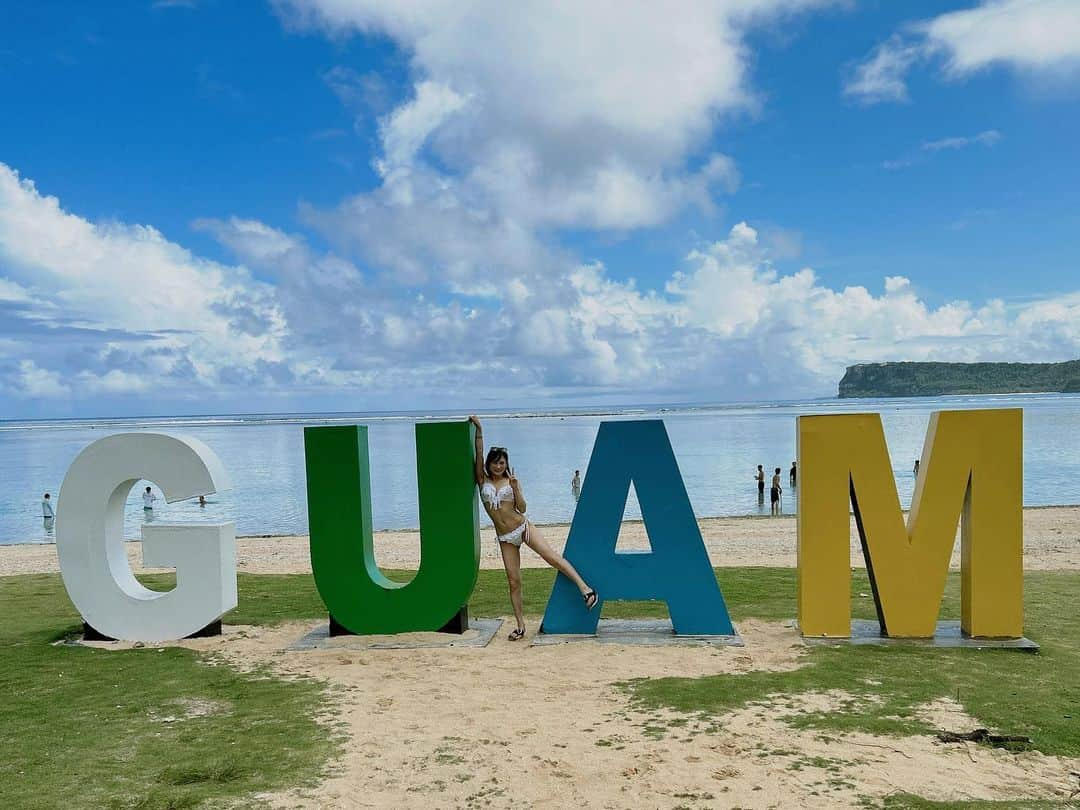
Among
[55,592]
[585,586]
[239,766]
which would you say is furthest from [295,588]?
[239,766]

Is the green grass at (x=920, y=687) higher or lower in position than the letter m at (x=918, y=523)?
lower

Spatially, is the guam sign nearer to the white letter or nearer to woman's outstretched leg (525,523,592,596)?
the white letter

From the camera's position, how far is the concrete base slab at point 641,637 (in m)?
8.52

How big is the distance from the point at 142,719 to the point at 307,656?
6.75ft

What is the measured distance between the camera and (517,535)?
29.5ft

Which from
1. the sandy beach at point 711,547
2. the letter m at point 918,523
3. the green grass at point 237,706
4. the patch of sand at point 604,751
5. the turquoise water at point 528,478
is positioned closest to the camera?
the patch of sand at point 604,751

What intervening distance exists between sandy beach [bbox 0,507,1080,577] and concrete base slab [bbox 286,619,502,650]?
6.30m

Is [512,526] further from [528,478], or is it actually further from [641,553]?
[528,478]

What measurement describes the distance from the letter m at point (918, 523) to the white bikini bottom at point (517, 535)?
9.05 feet

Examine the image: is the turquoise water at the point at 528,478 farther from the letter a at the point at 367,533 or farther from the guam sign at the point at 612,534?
the letter a at the point at 367,533

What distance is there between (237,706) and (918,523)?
639 centimetres

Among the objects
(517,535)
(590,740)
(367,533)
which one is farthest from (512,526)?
(590,740)

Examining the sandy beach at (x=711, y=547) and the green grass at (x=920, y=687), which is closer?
the green grass at (x=920, y=687)

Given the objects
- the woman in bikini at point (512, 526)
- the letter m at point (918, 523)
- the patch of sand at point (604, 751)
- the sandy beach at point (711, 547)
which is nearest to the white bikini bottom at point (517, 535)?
the woman in bikini at point (512, 526)
